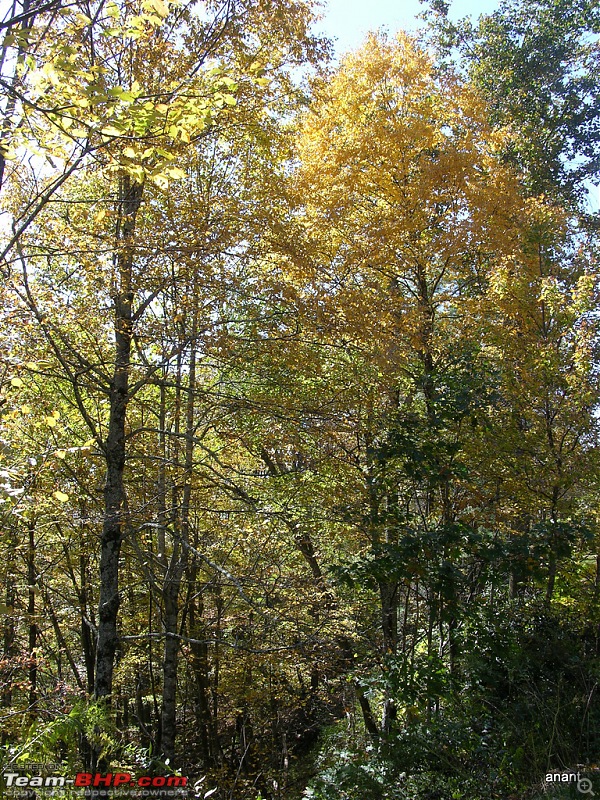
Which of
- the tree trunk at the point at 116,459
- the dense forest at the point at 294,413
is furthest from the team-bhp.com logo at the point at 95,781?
the tree trunk at the point at 116,459

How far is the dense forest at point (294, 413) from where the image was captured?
4734mm

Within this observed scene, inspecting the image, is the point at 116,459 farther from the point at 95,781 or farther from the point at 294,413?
the point at 95,781

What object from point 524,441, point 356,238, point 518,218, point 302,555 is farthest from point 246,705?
point 518,218

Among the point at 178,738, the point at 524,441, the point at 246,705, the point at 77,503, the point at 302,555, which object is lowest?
the point at 178,738

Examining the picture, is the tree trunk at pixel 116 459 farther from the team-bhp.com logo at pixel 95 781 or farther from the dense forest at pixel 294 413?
the team-bhp.com logo at pixel 95 781

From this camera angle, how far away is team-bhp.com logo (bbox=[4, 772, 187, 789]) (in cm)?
398

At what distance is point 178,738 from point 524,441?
27.8ft

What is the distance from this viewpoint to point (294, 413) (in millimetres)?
5715

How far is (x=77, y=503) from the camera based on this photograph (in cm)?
701

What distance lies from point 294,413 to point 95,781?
11.1ft

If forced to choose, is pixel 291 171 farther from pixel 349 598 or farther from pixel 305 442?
pixel 349 598

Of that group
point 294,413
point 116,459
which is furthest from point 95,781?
point 294,413

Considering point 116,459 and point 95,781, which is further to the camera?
point 116,459

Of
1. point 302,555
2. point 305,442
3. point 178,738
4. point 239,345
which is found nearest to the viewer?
point 239,345
